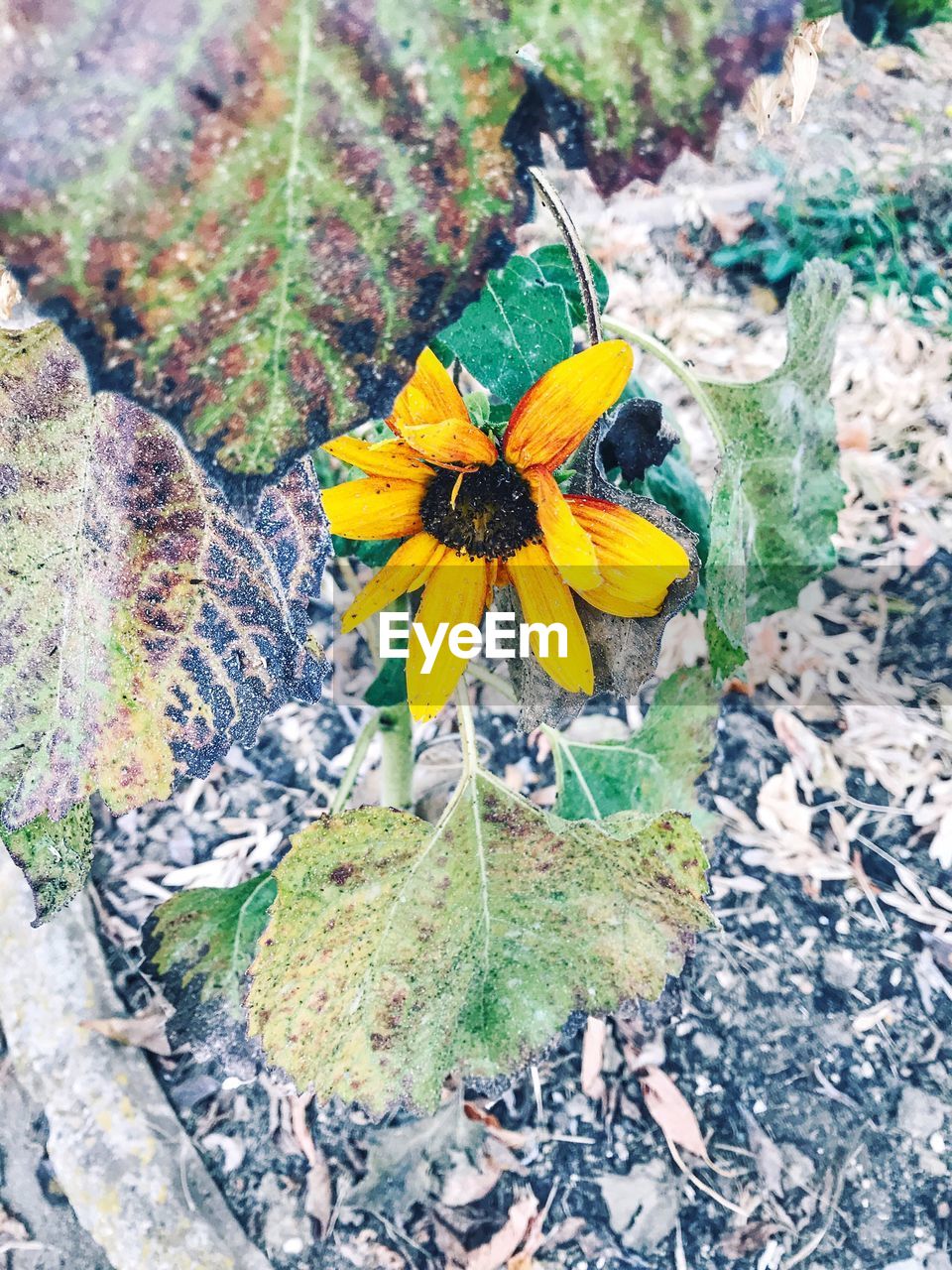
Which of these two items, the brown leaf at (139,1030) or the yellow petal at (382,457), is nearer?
the yellow petal at (382,457)

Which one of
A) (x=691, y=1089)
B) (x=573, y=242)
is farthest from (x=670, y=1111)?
(x=573, y=242)

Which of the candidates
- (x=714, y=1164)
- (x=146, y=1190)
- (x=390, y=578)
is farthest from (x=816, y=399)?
(x=146, y=1190)

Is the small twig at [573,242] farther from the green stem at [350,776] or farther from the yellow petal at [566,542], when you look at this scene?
the green stem at [350,776]

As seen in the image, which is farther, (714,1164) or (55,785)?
(714,1164)

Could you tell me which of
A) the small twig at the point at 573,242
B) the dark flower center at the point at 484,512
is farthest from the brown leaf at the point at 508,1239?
the small twig at the point at 573,242

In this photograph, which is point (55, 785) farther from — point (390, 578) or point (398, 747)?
point (398, 747)

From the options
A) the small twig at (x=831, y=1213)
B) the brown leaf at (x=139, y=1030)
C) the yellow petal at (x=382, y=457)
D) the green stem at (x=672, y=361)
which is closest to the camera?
the yellow petal at (x=382, y=457)

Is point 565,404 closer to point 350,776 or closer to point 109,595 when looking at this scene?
point 109,595

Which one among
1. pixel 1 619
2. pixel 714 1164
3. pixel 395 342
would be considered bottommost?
pixel 714 1164
